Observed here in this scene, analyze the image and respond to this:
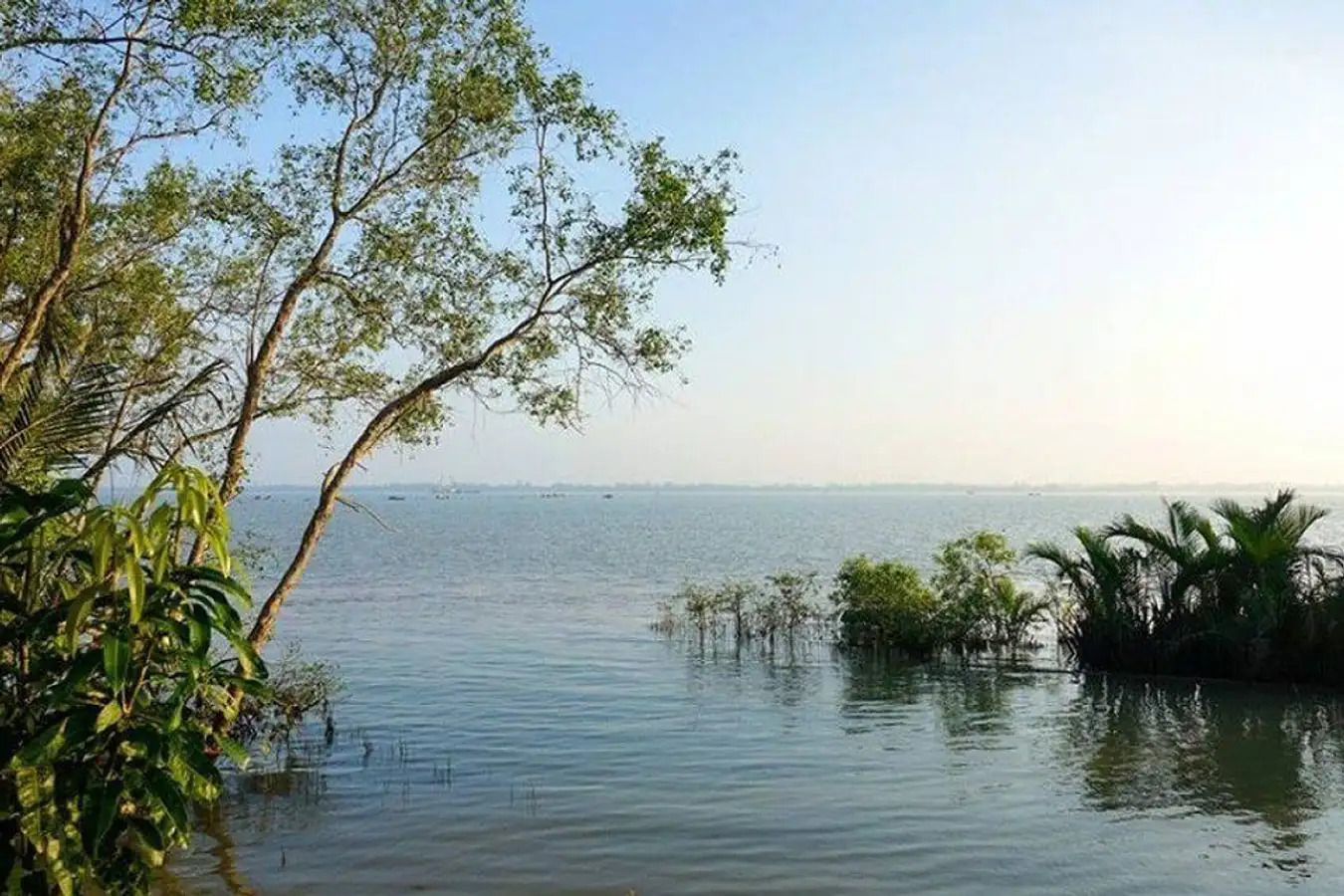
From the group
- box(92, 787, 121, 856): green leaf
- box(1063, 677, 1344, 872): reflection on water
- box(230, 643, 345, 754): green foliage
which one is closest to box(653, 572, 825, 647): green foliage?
box(1063, 677, 1344, 872): reflection on water

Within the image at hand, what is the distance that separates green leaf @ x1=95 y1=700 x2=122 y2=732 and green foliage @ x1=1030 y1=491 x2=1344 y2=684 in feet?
65.2

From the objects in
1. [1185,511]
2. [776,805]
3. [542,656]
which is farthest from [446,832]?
[1185,511]

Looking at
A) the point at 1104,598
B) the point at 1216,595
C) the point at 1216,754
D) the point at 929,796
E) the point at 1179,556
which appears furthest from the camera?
the point at 1104,598

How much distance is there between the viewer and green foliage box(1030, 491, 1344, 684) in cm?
2050

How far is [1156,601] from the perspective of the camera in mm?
23031

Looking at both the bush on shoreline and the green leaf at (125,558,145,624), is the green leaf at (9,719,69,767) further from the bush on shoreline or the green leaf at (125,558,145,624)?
the bush on shoreline

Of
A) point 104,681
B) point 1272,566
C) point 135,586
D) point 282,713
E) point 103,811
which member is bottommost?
point 282,713

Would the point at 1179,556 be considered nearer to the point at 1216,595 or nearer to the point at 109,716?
the point at 1216,595

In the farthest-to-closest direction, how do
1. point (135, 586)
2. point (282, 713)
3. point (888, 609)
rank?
point (888, 609) → point (282, 713) → point (135, 586)

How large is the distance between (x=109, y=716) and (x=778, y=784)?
1017 cm

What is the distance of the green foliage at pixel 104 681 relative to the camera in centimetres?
573

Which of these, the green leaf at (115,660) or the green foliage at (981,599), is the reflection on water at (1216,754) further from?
the green leaf at (115,660)

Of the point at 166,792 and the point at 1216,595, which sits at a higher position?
the point at 166,792

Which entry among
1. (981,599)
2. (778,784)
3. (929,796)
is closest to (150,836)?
(778,784)
